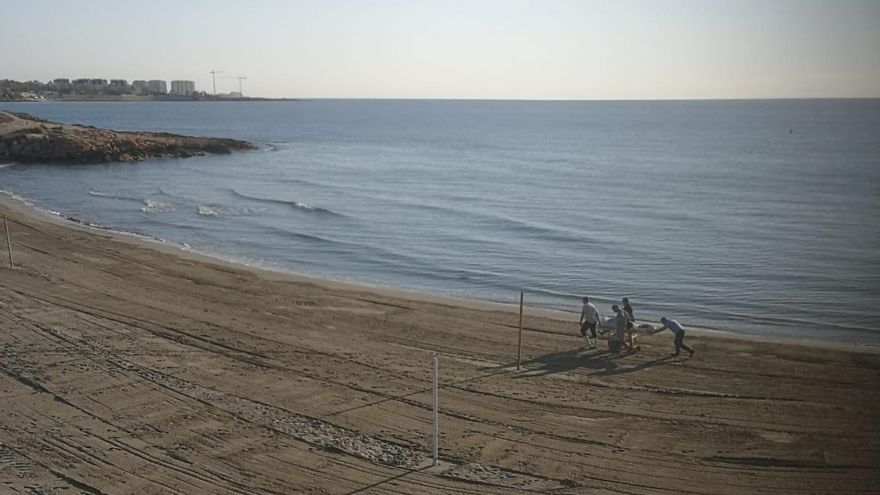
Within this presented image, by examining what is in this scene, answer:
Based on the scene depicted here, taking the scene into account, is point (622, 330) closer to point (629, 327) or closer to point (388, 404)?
point (629, 327)

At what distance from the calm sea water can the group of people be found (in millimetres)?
4684

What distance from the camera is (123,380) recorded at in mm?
14242

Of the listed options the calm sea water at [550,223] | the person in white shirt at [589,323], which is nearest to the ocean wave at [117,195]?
the calm sea water at [550,223]

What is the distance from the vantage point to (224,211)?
133 feet

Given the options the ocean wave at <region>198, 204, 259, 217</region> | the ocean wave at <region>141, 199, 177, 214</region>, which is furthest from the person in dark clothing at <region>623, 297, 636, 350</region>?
the ocean wave at <region>141, 199, 177, 214</region>

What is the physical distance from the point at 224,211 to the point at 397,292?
19.7 m

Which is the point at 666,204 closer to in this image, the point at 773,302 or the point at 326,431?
the point at 773,302

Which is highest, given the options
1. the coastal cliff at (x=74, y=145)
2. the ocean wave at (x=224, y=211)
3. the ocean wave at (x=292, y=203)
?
the coastal cliff at (x=74, y=145)

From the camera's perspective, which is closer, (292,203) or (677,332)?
(677,332)

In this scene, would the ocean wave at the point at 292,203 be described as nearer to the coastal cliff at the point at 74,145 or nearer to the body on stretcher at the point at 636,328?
the coastal cliff at the point at 74,145

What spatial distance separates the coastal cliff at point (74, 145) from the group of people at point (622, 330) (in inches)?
2326

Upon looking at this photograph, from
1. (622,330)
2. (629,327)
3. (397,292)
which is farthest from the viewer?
(397,292)

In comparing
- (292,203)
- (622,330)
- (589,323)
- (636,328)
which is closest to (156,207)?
(292,203)

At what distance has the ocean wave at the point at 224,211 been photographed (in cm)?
3966
